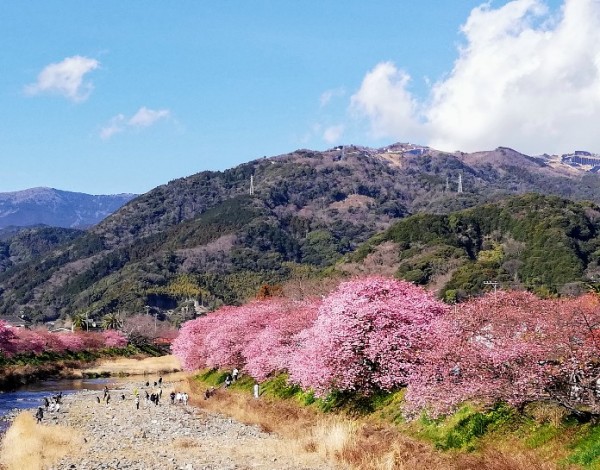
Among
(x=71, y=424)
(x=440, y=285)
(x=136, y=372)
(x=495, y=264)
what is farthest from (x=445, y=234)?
(x=71, y=424)

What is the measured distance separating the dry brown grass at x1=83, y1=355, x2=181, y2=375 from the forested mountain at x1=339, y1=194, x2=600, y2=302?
176 ft

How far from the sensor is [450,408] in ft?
76.3

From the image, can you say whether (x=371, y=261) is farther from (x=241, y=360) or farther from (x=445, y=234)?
(x=241, y=360)

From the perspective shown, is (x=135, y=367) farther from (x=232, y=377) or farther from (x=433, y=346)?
(x=433, y=346)

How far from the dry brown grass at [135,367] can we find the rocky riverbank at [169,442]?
47898 mm

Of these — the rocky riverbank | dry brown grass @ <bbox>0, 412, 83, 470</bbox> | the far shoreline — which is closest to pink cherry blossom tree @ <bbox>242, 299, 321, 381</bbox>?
the rocky riverbank

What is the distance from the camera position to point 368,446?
1008 inches

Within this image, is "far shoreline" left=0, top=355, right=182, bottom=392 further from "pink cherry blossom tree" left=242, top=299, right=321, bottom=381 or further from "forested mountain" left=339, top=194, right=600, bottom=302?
"forested mountain" left=339, top=194, right=600, bottom=302

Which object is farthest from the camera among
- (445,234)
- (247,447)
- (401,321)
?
(445,234)

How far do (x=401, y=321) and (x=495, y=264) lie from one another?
413 ft

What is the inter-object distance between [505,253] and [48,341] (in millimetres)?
119504

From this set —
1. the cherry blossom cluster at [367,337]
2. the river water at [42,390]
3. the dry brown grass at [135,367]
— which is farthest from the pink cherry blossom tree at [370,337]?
the dry brown grass at [135,367]

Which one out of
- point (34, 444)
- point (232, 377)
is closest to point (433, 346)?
point (34, 444)

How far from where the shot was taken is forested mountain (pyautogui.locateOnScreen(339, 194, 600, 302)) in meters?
135
